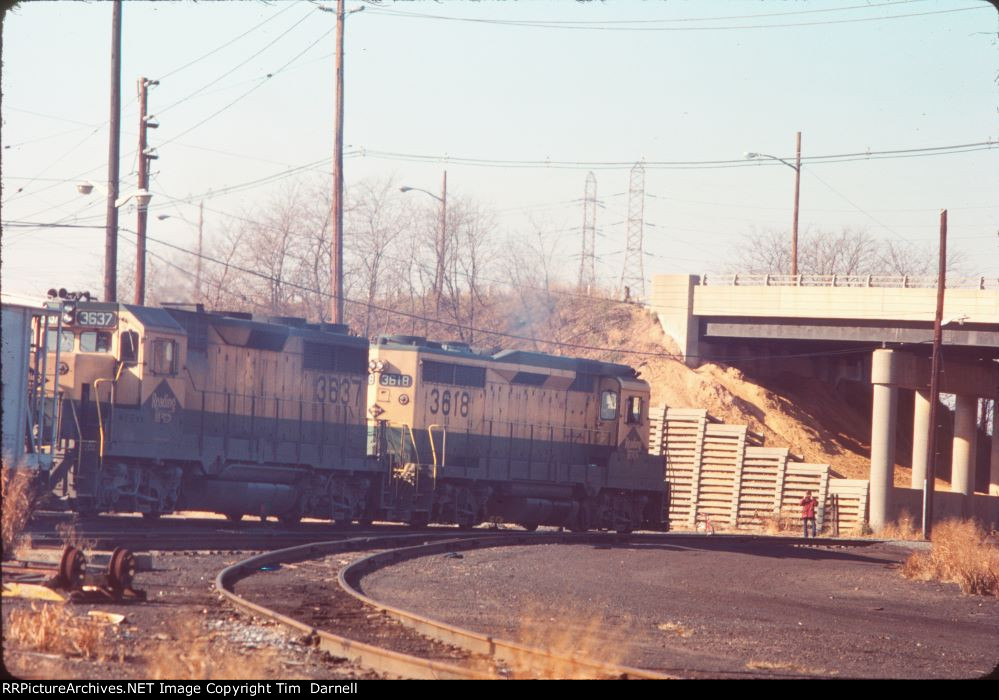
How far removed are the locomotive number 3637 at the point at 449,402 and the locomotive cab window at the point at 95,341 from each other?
7524 millimetres

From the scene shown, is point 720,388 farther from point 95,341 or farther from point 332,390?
point 95,341

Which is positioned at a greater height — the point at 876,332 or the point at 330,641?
the point at 876,332

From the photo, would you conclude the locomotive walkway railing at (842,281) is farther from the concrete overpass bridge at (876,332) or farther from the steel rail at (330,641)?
the steel rail at (330,641)

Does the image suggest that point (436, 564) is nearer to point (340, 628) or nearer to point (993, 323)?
point (340, 628)

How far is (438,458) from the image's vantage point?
25.1m

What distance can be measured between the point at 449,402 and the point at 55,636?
16968mm

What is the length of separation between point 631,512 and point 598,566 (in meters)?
10.7

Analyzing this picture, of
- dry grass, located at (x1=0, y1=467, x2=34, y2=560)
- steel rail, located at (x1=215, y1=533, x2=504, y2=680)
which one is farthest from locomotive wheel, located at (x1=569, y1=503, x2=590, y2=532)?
dry grass, located at (x1=0, y1=467, x2=34, y2=560)

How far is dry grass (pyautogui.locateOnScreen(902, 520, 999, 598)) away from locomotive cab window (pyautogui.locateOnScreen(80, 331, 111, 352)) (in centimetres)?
1600

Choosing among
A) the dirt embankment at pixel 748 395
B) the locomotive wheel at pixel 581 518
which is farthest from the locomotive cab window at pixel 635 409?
the dirt embankment at pixel 748 395

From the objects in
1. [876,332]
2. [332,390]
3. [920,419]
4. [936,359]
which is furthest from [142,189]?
[920,419]

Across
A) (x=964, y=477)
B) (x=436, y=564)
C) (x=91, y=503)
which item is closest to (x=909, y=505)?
(x=964, y=477)

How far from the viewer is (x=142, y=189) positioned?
2541cm

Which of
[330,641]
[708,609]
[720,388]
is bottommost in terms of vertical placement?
[708,609]
